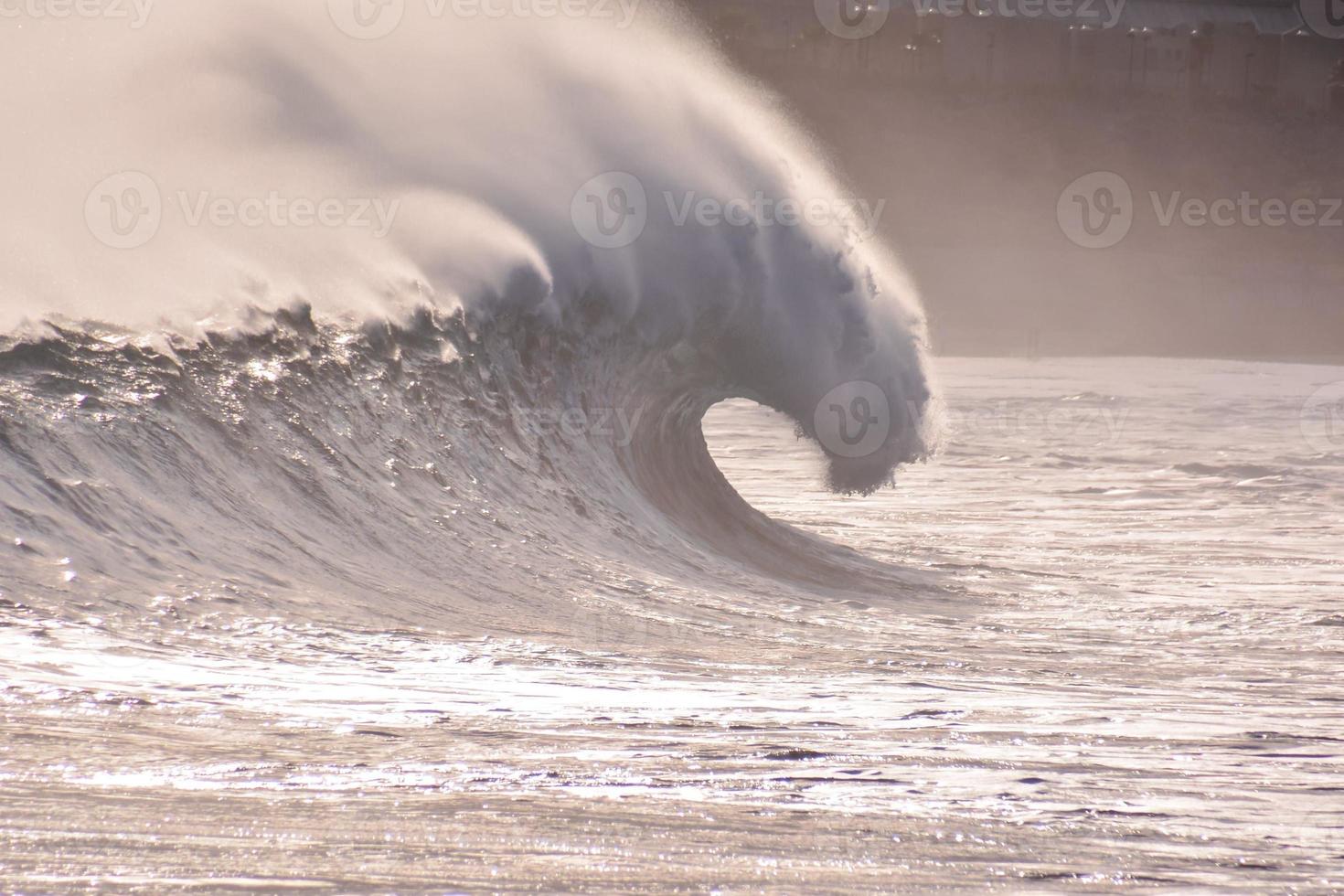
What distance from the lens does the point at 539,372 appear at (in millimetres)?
6953

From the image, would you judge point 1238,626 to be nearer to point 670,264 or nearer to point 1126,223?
point 670,264

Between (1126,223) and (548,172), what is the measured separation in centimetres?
3473
